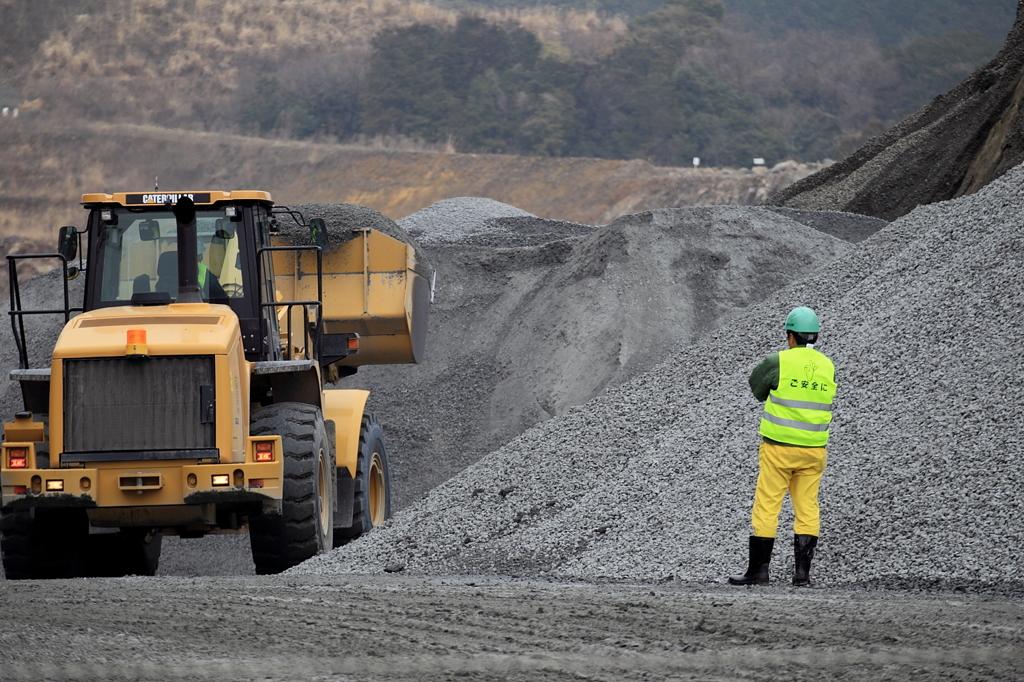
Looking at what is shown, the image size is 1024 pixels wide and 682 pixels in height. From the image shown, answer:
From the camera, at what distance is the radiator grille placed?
6.73 m

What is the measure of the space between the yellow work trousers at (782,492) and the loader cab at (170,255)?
10.8 feet

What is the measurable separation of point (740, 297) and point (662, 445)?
7.28 meters

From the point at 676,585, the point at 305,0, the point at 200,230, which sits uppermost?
the point at 305,0

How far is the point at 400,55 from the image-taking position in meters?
52.3

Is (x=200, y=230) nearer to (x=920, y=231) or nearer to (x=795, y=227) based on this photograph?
(x=920, y=231)

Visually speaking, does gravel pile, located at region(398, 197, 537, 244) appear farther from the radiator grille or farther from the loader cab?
the radiator grille

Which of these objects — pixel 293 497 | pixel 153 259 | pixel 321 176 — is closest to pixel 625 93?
pixel 321 176

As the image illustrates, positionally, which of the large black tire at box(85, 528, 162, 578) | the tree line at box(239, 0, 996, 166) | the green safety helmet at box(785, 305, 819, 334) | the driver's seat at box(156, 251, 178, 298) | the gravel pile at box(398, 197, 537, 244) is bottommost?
the large black tire at box(85, 528, 162, 578)

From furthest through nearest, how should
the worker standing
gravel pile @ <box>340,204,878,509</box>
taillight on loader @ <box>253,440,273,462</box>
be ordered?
gravel pile @ <box>340,204,878,509</box> < taillight on loader @ <box>253,440,273,462</box> < the worker standing

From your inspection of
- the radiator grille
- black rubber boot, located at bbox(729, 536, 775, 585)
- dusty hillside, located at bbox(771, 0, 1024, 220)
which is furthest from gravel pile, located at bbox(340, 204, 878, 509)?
black rubber boot, located at bbox(729, 536, 775, 585)

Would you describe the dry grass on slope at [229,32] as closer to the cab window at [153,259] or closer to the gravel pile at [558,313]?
the gravel pile at [558,313]

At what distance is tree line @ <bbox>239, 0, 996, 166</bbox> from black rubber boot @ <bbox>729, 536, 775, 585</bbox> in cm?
4365

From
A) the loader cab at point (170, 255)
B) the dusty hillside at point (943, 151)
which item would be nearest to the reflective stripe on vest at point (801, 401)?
the loader cab at point (170, 255)

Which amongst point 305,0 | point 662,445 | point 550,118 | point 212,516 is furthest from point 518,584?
point 305,0
